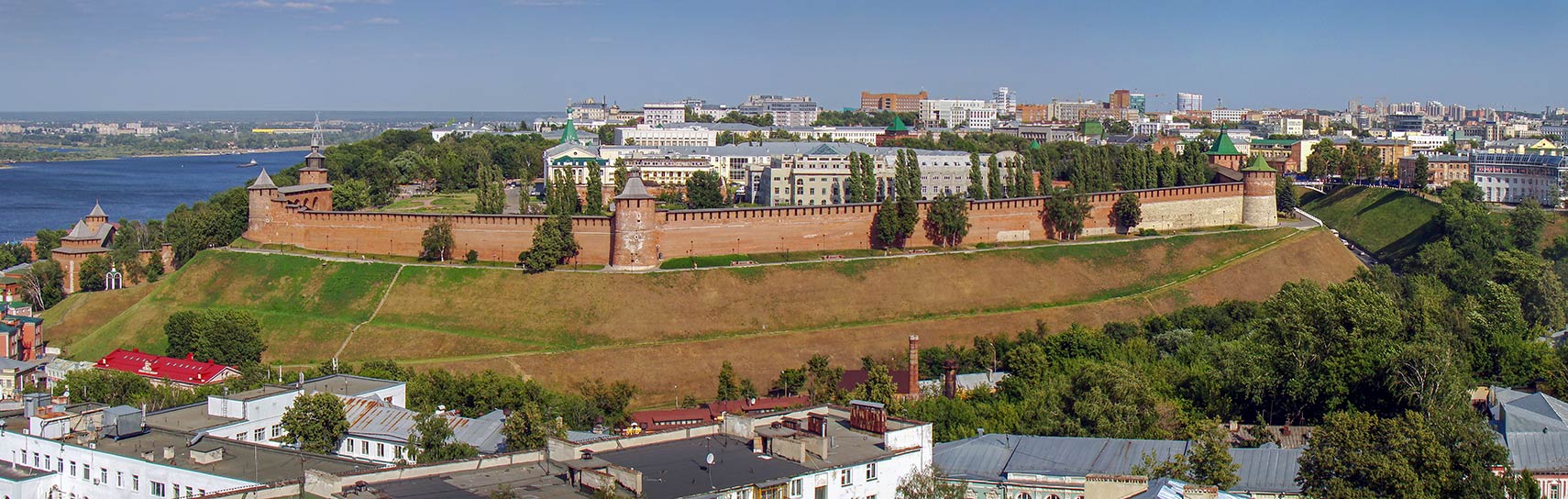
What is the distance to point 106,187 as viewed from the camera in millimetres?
128375

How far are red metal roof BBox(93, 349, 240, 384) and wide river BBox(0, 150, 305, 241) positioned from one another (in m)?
48.0

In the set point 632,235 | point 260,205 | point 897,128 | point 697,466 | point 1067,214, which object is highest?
point 897,128

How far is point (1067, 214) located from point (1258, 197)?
9751 millimetres

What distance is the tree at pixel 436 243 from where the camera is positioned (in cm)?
5181

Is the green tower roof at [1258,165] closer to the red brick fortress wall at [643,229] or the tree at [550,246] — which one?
the red brick fortress wall at [643,229]

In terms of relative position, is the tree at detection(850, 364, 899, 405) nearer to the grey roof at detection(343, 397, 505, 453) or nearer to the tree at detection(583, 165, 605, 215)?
the grey roof at detection(343, 397, 505, 453)

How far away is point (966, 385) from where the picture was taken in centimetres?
4100

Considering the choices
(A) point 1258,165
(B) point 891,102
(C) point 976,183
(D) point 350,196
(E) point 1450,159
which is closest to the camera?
(D) point 350,196

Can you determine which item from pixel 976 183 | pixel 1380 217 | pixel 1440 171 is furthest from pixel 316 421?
pixel 1440 171

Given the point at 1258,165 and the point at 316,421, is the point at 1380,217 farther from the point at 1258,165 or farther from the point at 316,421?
the point at 316,421

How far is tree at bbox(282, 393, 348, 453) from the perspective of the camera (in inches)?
1068

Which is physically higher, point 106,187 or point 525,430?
point 525,430

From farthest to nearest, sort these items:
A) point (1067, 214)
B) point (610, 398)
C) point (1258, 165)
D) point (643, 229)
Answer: point (1258, 165) → point (1067, 214) → point (643, 229) → point (610, 398)

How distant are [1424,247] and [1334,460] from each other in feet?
126
